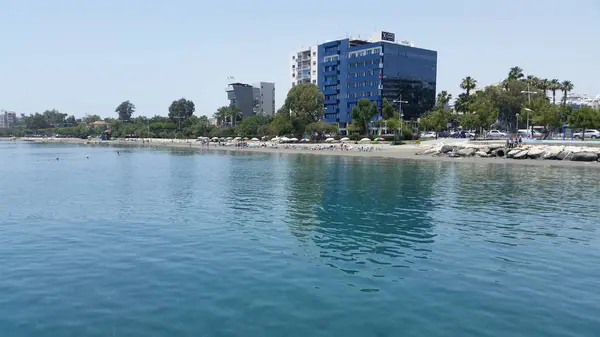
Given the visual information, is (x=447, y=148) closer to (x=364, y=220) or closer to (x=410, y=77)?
(x=364, y=220)

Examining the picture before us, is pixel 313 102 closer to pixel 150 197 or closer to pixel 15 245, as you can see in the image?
pixel 150 197

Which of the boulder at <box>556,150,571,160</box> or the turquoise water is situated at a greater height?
the boulder at <box>556,150,571,160</box>

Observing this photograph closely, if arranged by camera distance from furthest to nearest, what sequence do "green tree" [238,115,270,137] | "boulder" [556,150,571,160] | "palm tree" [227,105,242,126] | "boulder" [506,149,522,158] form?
"palm tree" [227,105,242,126] < "green tree" [238,115,270,137] < "boulder" [506,149,522,158] < "boulder" [556,150,571,160]

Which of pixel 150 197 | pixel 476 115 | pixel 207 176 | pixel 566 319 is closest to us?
pixel 566 319

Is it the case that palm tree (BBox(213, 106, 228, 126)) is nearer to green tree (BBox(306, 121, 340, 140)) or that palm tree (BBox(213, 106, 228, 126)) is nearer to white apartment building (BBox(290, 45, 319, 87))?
white apartment building (BBox(290, 45, 319, 87))

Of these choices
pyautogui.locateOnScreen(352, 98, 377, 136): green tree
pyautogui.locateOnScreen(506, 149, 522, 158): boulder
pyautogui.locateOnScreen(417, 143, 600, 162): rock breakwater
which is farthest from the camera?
pyautogui.locateOnScreen(352, 98, 377, 136): green tree

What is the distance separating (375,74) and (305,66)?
4024 cm

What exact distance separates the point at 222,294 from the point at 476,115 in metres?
90.3

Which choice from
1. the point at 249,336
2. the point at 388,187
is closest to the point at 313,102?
the point at 388,187

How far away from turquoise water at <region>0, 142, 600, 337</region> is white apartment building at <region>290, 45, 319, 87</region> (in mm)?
138983

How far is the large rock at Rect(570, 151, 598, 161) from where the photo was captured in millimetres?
62644

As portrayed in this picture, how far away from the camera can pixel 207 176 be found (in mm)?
52125

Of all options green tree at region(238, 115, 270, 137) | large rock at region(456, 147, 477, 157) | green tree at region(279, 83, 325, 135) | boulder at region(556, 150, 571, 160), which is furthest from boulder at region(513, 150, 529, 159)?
green tree at region(238, 115, 270, 137)

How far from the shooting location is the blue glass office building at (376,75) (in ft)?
460
